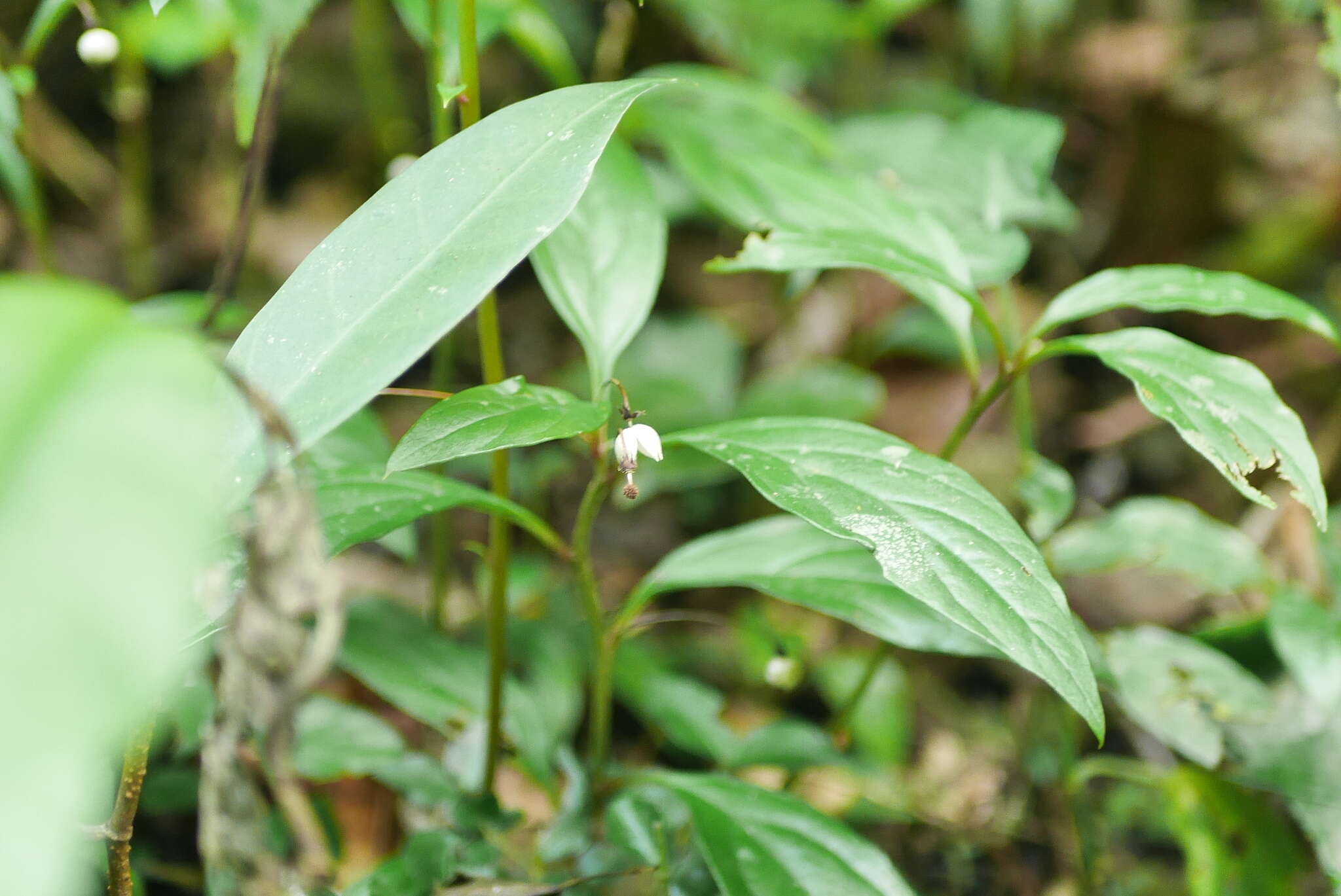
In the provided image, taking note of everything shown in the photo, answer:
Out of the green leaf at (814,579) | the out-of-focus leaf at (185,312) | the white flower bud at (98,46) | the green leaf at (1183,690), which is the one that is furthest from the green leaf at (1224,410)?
the white flower bud at (98,46)

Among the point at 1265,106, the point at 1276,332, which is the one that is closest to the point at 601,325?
the point at 1276,332

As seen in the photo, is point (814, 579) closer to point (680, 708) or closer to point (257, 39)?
point (680, 708)

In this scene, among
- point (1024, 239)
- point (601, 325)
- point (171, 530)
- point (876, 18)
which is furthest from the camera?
point (876, 18)

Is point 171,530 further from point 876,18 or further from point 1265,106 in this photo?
point 1265,106

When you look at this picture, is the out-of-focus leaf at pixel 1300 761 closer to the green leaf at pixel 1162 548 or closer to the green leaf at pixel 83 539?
the green leaf at pixel 1162 548

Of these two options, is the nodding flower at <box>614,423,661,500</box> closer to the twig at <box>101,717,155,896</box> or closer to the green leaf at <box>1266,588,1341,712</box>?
the twig at <box>101,717,155,896</box>

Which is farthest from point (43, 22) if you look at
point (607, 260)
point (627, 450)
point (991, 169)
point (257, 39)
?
point (991, 169)

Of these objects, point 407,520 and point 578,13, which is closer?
point 407,520

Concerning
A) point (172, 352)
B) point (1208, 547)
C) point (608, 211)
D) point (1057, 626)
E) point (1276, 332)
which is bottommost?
point (1276, 332)
